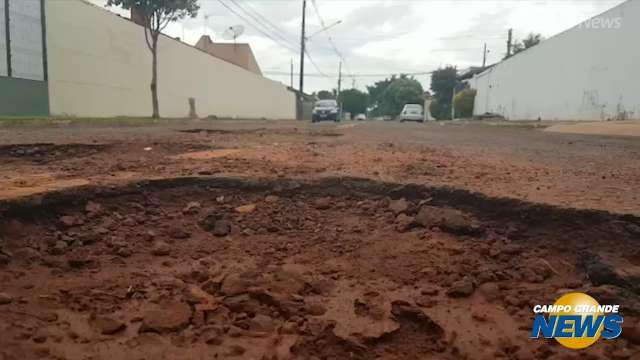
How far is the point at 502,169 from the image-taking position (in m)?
5.26

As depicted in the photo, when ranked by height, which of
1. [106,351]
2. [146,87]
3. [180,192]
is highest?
[146,87]

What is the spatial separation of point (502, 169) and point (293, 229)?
2574mm

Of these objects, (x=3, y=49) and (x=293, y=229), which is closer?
(x=293, y=229)

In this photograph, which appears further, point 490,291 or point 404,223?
point 404,223

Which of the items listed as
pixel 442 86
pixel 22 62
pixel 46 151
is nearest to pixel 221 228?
pixel 46 151

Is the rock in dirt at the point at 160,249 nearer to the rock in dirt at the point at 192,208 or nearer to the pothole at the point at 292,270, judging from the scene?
the pothole at the point at 292,270

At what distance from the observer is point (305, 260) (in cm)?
338

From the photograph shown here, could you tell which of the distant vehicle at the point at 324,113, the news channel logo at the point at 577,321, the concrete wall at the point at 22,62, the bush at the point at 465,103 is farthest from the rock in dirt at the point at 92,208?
the bush at the point at 465,103

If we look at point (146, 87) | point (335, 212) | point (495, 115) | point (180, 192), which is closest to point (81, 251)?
point (180, 192)

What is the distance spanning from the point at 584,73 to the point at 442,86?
94.6 feet

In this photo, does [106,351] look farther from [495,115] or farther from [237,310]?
[495,115]

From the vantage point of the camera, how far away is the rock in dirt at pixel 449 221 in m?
3.49

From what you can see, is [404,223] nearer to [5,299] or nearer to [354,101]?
[5,299]

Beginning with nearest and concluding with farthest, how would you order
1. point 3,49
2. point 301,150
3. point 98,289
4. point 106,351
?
1. point 106,351
2. point 98,289
3. point 301,150
4. point 3,49
